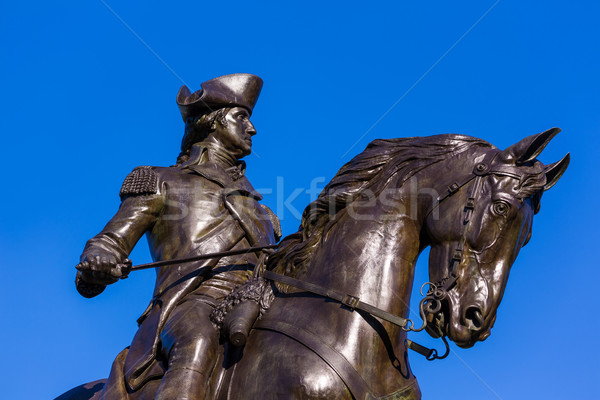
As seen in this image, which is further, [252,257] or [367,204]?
[252,257]

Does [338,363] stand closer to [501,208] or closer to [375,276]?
[375,276]

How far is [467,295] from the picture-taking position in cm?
672

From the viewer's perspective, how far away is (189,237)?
375 inches

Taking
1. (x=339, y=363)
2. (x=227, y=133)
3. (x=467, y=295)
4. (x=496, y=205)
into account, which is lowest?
(x=339, y=363)

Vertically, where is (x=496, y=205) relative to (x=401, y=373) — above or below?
above

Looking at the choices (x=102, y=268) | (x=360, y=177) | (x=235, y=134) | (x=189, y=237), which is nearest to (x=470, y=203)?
(x=360, y=177)

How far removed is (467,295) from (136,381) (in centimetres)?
340

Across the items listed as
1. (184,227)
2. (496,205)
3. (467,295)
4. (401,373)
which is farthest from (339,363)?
(184,227)

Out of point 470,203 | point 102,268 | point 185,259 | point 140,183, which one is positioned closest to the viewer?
point 470,203

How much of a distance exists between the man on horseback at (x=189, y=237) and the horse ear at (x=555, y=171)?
134 inches

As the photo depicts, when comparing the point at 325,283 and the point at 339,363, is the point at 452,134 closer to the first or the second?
the point at 325,283

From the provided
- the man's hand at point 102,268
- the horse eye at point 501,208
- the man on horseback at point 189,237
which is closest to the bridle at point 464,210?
the horse eye at point 501,208

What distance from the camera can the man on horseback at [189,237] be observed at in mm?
7797

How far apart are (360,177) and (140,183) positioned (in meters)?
3.20
